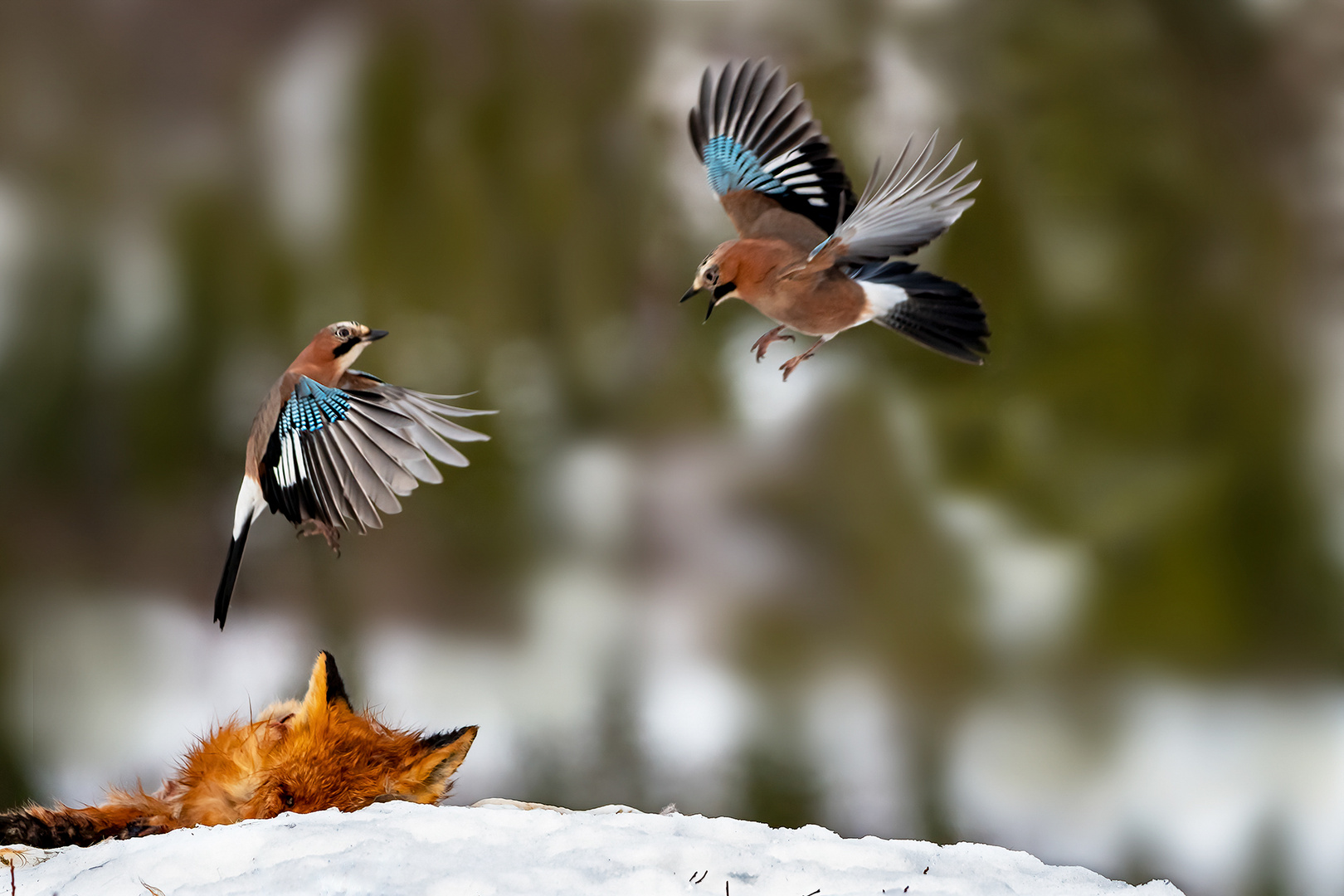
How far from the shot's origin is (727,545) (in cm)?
131

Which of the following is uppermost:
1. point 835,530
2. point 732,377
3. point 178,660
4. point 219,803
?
point 732,377

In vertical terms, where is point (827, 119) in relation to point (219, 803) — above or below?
above

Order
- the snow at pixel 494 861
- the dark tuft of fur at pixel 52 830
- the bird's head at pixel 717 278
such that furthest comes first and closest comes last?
1. the bird's head at pixel 717 278
2. the dark tuft of fur at pixel 52 830
3. the snow at pixel 494 861

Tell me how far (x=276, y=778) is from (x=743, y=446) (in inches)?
24.5

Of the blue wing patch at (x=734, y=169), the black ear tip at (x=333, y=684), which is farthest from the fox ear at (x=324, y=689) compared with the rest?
the blue wing patch at (x=734, y=169)

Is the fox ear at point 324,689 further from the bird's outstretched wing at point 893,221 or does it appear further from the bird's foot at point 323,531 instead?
the bird's outstretched wing at point 893,221

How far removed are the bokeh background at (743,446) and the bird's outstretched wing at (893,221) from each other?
0.07m

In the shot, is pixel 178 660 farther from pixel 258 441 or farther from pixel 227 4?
pixel 227 4

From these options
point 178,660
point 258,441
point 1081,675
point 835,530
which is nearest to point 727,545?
point 835,530

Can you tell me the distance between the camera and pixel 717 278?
1264 mm

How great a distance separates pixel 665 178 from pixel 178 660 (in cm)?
83

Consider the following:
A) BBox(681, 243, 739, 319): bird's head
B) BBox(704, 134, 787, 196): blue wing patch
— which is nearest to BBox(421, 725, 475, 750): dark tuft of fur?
BBox(681, 243, 739, 319): bird's head

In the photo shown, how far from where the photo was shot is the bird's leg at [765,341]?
1288mm

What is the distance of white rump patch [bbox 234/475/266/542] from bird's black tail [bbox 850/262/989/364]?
2.42 ft
